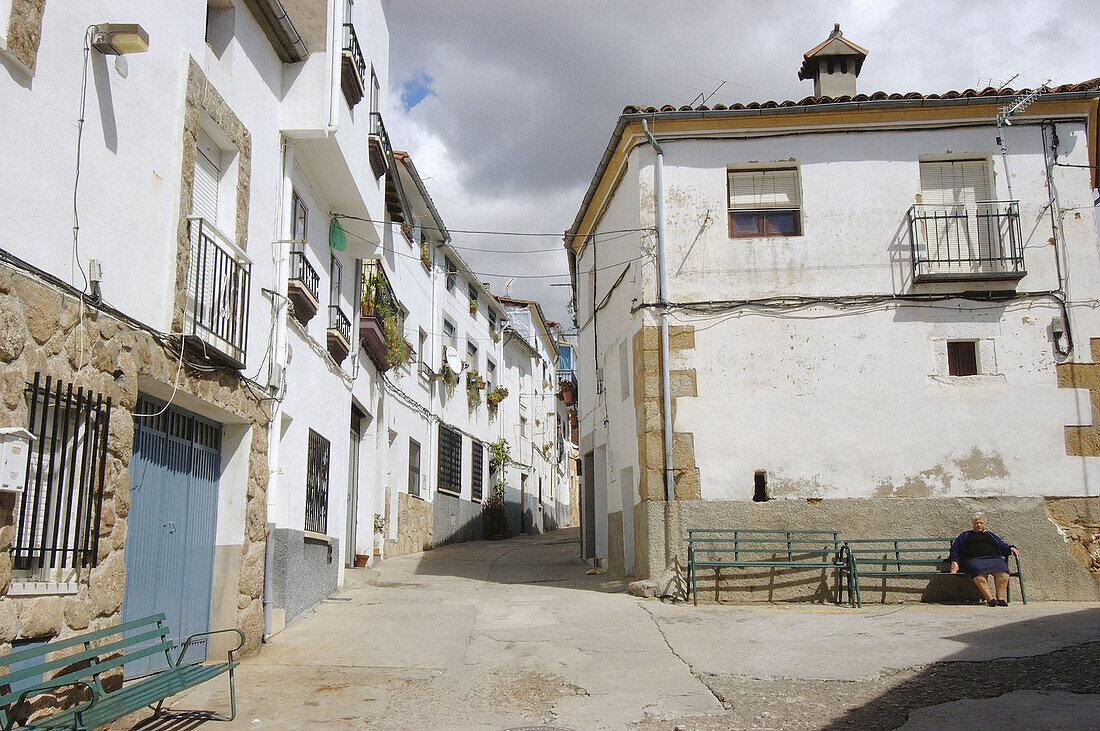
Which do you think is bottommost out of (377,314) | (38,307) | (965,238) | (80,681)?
(80,681)

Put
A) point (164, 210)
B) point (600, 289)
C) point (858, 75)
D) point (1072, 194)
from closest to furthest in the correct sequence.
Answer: point (164, 210) → point (1072, 194) → point (858, 75) → point (600, 289)

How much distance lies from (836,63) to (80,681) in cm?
1222

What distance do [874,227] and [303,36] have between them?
7.14 m

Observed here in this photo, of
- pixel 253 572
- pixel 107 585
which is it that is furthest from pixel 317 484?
pixel 107 585

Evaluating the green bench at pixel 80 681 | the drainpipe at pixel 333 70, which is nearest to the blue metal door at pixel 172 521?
the green bench at pixel 80 681

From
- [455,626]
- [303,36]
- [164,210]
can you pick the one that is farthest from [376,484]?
[164,210]

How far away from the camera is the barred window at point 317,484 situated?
33.4ft

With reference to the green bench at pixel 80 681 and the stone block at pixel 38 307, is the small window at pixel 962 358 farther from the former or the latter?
the stone block at pixel 38 307

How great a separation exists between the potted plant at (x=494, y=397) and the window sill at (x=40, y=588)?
19.9m

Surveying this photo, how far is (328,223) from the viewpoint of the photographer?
11328mm

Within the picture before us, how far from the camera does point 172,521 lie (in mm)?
6961

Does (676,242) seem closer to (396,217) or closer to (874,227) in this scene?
(874,227)

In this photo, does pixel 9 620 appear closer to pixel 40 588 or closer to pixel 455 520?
pixel 40 588

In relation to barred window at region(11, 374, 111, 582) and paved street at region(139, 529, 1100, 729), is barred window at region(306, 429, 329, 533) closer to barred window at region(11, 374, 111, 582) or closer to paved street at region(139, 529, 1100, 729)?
paved street at region(139, 529, 1100, 729)
